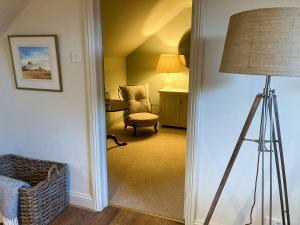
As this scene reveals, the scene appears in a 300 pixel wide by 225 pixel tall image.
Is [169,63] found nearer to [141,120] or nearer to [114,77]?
[114,77]

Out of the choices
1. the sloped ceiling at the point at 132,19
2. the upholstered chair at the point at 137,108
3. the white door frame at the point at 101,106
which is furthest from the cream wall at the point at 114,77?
the white door frame at the point at 101,106

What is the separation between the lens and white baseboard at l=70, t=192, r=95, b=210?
2335mm

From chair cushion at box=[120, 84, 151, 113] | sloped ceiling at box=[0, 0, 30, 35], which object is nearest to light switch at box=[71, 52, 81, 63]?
sloped ceiling at box=[0, 0, 30, 35]

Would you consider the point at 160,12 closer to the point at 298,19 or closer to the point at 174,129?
the point at 174,129

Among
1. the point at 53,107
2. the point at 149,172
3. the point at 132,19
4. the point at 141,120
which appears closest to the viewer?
the point at 53,107

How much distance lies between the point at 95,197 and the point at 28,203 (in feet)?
1.88

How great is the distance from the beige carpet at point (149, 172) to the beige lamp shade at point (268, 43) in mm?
1645

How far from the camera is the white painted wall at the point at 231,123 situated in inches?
62.1

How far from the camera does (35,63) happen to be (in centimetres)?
216

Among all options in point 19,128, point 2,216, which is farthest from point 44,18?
point 2,216

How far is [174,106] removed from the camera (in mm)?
4535

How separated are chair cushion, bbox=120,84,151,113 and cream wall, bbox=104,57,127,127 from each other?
0.36 meters

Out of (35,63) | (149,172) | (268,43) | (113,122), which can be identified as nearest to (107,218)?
(149,172)

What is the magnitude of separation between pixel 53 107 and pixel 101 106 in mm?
460
